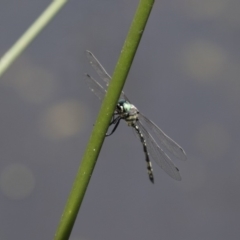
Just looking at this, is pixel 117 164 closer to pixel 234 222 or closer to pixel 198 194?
pixel 198 194

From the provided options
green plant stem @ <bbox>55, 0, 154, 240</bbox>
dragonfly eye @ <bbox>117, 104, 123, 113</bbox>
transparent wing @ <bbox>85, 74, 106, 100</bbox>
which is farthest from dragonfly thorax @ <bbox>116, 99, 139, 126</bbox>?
→ green plant stem @ <bbox>55, 0, 154, 240</bbox>

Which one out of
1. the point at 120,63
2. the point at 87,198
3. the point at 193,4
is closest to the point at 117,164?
the point at 87,198

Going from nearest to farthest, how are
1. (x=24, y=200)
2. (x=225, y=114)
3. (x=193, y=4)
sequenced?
(x=24, y=200), (x=225, y=114), (x=193, y=4)

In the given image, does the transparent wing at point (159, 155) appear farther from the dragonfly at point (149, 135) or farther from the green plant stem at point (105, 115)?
the green plant stem at point (105, 115)

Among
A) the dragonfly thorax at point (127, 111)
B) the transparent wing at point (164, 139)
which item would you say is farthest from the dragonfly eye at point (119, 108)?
the transparent wing at point (164, 139)

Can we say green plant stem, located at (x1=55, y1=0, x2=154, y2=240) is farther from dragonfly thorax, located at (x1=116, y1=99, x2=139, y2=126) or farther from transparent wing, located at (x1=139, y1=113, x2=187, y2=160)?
transparent wing, located at (x1=139, y1=113, x2=187, y2=160)
